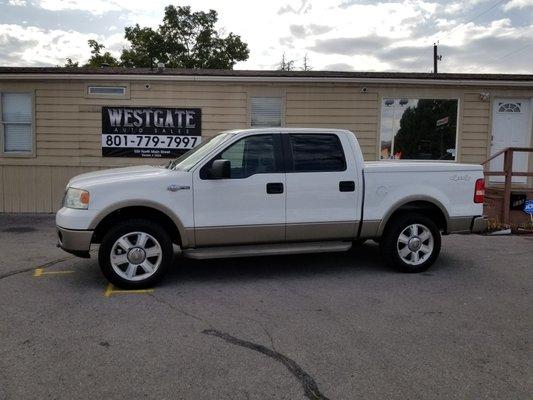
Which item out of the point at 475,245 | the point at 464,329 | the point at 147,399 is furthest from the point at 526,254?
the point at 147,399

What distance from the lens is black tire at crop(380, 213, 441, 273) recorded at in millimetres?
6242

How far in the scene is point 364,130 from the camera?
38.2 feet

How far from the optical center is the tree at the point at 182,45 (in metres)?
37.1

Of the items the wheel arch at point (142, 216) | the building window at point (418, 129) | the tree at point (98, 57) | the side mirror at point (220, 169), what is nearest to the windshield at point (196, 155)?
the side mirror at point (220, 169)

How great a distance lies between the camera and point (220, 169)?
546cm

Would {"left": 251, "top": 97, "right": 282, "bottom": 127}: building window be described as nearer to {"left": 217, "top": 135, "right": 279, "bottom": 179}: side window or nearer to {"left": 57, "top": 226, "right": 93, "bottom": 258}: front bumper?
{"left": 217, "top": 135, "right": 279, "bottom": 179}: side window

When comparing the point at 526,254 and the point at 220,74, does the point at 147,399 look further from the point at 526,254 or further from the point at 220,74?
the point at 220,74

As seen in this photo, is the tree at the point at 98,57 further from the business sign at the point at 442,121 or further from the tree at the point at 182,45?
the business sign at the point at 442,121

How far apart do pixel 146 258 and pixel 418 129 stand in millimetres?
8478

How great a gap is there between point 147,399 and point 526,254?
21.3ft

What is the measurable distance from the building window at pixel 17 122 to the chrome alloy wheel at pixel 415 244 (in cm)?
905

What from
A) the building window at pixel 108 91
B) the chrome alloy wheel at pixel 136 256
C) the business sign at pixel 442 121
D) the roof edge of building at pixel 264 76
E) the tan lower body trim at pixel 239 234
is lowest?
the chrome alloy wheel at pixel 136 256

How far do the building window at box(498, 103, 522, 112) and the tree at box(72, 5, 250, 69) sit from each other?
28187mm

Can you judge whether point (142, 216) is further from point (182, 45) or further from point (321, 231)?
point (182, 45)
